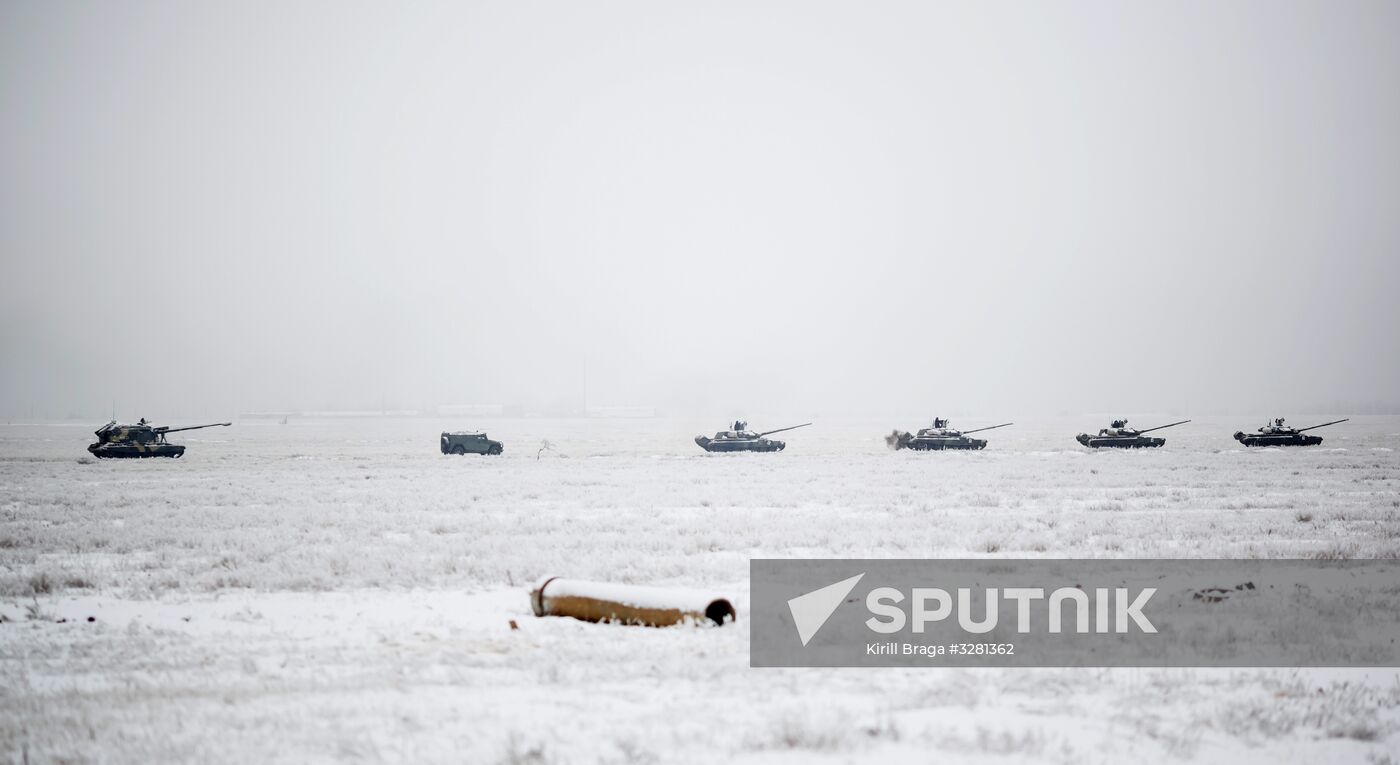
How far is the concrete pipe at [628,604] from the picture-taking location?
787 cm

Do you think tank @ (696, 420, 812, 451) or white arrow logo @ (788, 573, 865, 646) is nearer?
white arrow logo @ (788, 573, 865, 646)

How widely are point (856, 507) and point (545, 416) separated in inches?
6511

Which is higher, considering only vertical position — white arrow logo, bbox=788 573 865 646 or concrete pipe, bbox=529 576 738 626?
concrete pipe, bbox=529 576 738 626

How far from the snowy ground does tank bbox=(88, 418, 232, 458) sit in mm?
20609

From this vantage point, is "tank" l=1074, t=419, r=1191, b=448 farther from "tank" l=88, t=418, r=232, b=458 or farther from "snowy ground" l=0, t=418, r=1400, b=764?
"tank" l=88, t=418, r=232, b=458

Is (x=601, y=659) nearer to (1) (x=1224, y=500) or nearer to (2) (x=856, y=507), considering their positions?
(2) (x=856, y=507)

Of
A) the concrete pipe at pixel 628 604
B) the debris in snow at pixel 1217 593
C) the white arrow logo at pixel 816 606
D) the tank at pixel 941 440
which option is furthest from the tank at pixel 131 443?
the debris in snow at pixel 1217 593

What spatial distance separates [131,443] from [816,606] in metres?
43.2

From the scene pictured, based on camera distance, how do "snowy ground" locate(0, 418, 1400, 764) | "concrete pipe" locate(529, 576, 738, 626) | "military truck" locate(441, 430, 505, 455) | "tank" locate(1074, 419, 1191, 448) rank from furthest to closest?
"tank" locate(1074, 419, 1191, 448)
"military truck" locate(441, 430, 505, 455)
"concrete pipe" locate(529, 576, 738, 626)
"snowy ground" locate(0, 418, 1400, 764)

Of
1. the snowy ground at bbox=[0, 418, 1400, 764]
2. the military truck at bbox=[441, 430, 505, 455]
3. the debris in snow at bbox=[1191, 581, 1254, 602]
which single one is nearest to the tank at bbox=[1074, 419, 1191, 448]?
the snowy ground at bbox=[0, 418, 1400, 764]

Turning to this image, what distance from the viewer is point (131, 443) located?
126 ft

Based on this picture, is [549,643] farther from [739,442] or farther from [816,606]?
[739,442]

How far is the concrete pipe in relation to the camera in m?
7.87

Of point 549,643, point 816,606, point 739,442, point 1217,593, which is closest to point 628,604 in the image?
point 549,643
